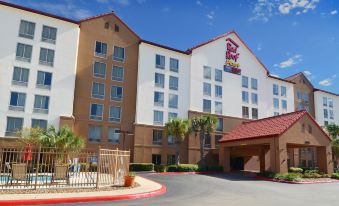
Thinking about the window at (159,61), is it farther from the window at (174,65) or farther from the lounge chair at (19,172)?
the lounge chair at (19,172)

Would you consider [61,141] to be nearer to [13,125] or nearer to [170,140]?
[13,125]

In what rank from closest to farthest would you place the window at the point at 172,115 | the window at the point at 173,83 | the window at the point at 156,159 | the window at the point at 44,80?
the window at the point at 44,80, the window at the point at 156,159, the window at the point at 172,115, the window at the point at 173,83

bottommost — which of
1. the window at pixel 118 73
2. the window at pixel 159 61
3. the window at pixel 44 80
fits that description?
the window at pixel 44 80

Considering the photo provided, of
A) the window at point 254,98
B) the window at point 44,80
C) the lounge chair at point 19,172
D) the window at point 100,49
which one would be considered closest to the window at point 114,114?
the window at point 100,49

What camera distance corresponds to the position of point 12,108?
117 ft

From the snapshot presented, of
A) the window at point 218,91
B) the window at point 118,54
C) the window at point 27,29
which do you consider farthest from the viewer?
the window at point 218,91

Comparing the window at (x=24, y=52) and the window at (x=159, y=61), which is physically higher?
the window at (x=159, y=61)

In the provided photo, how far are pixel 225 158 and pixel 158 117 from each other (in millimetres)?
11195

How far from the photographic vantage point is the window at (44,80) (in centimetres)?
3803

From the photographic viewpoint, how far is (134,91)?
44.2 meters

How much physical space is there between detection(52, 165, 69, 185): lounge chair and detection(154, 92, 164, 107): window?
26.0 meters

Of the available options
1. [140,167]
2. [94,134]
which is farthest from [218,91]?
[94,134]

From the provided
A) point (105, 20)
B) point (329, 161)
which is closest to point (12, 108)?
point (105, 20)

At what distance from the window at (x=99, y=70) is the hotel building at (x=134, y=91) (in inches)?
5.5
